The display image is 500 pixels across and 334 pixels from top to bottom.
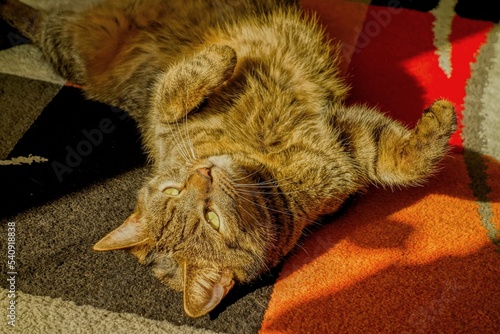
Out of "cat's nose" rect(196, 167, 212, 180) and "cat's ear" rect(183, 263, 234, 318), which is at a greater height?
"cat's nose" rect(196, 167, 212, 180)

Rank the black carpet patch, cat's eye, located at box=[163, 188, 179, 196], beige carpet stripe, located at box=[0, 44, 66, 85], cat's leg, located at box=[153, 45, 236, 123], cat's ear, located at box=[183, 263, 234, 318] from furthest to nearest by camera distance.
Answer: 1. beige carpet stripe, located at box=[0, 44, 66, 85]
2. the black carpet patch
3. cat's leg, located at box=[153, 45, 236, 123]
4. cat's eye, located at box=[163, 188, 179, 196]
5. cat's ear, located at box=[183, 263, 234, 318]

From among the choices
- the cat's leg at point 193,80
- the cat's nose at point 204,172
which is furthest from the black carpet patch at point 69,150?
the cat's nose at point 204,172

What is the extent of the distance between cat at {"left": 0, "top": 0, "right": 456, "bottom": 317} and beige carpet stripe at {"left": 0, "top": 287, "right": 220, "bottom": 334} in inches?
5.3

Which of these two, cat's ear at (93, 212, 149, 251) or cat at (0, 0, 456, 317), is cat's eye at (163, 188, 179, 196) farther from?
cat's ear at (93, 212, 149, 251)

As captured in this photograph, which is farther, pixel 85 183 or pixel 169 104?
pixel 85 183

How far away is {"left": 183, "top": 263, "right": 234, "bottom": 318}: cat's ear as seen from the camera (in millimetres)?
1088

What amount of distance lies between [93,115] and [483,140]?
4.70ft

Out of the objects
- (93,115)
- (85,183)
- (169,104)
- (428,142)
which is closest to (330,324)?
(428,142)

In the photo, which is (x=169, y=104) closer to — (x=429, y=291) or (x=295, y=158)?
(x=295, y=158)

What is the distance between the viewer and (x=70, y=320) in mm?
1237

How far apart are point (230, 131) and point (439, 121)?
625 mm

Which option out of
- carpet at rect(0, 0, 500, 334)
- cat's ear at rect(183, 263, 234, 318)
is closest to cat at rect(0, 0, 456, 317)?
cat's ear at rect(183, 263, 234, 318)

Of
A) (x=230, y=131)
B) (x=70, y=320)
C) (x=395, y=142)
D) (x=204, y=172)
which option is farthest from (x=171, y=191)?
(x=395, y=142)

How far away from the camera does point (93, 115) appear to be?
5.22 feet
